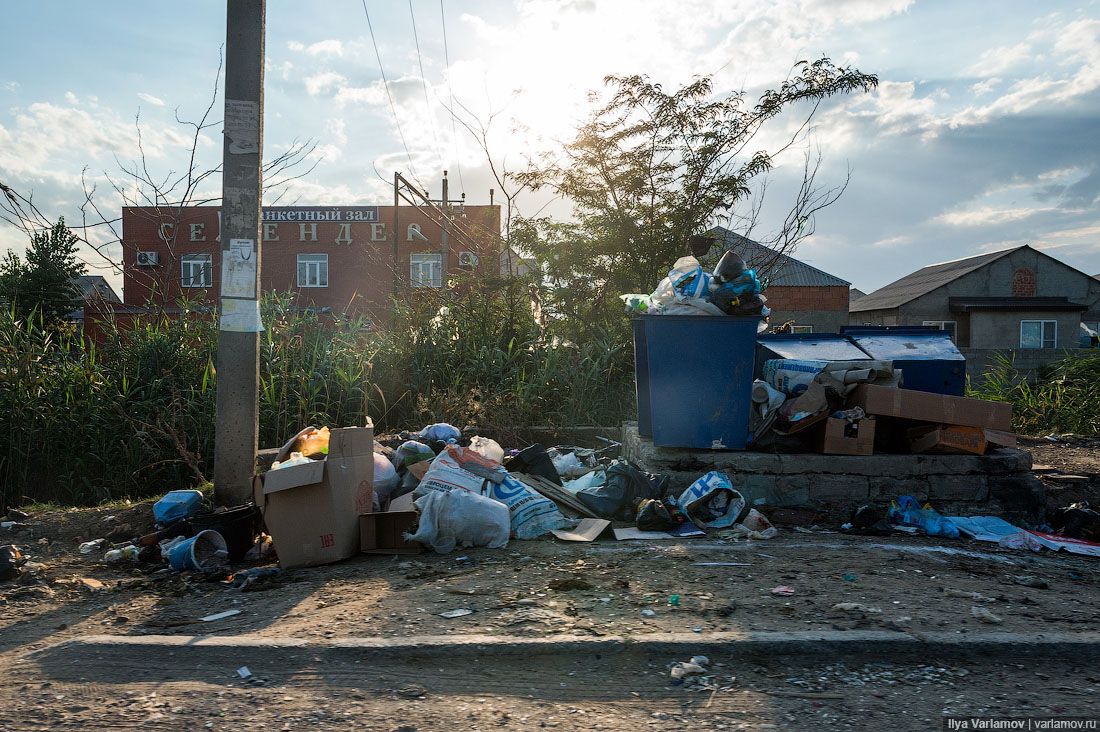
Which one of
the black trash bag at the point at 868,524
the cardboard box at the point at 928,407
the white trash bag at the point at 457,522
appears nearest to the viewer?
the white trash bag at the point at 457,522

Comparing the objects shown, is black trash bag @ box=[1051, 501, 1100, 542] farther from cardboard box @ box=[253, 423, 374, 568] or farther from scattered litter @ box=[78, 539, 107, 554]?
scattered litter @ box=[78, 539, 107, 554]

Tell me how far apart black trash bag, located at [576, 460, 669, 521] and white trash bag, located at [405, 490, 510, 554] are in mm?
791

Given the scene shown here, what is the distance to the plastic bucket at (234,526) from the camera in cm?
450

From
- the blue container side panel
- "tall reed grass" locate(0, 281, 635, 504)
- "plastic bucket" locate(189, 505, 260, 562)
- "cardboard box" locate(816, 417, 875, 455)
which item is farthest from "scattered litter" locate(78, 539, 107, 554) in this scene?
"cardboard box" locate(816, 417, 875, 455)

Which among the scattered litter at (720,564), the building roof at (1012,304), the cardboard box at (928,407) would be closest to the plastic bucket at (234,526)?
the scattered litter at (720,564)

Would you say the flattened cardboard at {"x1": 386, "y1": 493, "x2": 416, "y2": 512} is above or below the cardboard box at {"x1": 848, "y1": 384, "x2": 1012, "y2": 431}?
below

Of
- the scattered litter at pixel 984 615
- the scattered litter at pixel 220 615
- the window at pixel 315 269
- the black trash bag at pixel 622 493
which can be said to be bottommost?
the scattered litter at pixel 220 615

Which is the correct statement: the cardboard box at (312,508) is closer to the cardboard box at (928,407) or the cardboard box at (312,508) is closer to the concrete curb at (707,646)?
the concrete curb at (707,646)

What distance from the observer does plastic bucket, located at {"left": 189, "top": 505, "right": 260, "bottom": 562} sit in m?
4.50

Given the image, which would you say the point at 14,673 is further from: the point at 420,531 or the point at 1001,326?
the point at 1001,326

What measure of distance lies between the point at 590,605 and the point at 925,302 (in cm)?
3534

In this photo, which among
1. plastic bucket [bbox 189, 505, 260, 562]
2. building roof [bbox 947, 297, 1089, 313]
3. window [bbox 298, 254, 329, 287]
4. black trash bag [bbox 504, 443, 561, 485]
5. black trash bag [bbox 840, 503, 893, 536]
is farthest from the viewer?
window [bbox 298, 254, 329, 287]

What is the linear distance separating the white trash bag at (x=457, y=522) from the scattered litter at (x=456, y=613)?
1039 mm

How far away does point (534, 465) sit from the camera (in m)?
5.58
